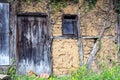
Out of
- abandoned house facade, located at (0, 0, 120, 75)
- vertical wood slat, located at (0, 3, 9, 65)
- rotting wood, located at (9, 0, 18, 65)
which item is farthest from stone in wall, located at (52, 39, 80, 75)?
vertical wood slat, located at (0, 3, 9, 65)

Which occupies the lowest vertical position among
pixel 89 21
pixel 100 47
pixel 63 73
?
pixel 63 73

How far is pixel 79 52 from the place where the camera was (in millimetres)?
11250

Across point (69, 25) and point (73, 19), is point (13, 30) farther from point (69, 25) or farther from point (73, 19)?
point (73, 19)

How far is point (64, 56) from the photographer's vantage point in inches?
437

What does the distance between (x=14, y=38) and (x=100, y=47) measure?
2730 mm

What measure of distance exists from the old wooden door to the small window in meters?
0.56

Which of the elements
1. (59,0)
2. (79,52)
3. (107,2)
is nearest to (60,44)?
(79,52)

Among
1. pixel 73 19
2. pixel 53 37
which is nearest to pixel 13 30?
pixel 53 37

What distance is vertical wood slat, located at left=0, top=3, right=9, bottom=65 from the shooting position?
420 inches

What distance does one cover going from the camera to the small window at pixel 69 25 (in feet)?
37.1

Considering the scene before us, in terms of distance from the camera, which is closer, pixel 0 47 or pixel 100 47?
pixel 0 47

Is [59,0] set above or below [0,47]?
above

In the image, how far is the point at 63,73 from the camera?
11016 millimetres

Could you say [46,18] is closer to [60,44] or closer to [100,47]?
[60,44]
